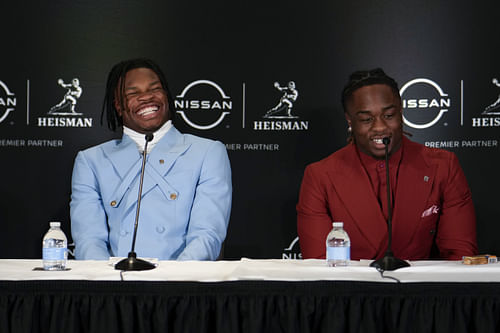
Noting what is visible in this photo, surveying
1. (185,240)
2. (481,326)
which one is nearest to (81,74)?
(185,240)

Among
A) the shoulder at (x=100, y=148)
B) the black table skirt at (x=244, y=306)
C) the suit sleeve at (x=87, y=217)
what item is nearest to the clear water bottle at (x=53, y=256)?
the black table skirt at (x=244, y=306)

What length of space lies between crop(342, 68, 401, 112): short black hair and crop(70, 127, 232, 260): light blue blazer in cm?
79

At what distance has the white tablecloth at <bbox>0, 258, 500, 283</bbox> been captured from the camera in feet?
6.84

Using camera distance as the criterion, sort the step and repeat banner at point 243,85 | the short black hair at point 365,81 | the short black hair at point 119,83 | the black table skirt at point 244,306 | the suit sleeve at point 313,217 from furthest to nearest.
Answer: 1. the step and repeat banner at point 243,85
2. the short black hair at point 119,83
3. the short black hair at point 365,81
4. the suit sleeve at point 313,217
5. the black table skirt at point 244,306

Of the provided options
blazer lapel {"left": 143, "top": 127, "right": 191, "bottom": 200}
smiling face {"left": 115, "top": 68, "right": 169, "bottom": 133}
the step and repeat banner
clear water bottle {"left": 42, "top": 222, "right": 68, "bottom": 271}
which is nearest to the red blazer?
the step and repeat banner

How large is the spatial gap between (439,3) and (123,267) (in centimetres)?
259

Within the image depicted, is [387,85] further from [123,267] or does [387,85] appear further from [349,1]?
[123,267]

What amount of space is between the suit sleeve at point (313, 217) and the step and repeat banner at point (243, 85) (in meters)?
0.48

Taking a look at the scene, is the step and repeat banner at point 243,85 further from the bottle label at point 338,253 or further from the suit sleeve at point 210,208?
the bottle label at point 338,253

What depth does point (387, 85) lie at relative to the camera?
3.46 meters

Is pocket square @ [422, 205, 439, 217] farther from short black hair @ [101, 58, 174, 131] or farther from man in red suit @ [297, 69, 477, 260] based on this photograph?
short black hair @ [101, 58, 174, 131]

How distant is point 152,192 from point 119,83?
73 cm

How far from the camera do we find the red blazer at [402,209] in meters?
3.27

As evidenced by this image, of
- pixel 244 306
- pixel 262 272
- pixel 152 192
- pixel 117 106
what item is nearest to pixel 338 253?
pixel 262 272
